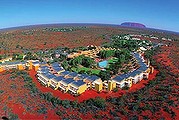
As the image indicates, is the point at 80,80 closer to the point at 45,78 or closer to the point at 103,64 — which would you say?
the point at 45,78

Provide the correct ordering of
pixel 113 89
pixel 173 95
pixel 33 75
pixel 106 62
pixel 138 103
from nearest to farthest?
pixel 138 103, pixel 173 95, pixel 113 89, pixel 33 75, pixel 106 62

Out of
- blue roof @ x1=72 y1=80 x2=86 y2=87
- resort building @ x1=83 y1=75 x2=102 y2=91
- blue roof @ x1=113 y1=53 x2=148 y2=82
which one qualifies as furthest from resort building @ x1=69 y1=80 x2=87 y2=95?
blue roof @ x1=113 y1=53 x2=148 y2=82

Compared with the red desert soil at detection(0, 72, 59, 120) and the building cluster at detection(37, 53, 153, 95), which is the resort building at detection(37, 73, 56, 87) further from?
the red desert soil at detection(0, 72, 59, 120)

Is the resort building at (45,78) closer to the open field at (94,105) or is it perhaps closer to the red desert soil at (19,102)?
the open field at (94,105)

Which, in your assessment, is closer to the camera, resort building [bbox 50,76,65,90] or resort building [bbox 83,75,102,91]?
resort building [bbox 83,75,102,91]

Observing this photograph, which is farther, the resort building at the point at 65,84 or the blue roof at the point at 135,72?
the blue roof at the point at 135,72

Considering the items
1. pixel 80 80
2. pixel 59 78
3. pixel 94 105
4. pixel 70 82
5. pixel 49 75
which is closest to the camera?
pixel 94 105

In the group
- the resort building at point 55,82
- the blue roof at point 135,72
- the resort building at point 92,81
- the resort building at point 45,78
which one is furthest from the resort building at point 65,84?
the blue roof at point 135,72

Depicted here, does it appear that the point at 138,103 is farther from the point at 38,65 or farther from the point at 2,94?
the point at 38,65

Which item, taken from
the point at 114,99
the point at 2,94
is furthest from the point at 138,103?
the point at 2,94

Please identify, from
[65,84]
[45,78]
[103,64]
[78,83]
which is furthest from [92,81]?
[103,64]

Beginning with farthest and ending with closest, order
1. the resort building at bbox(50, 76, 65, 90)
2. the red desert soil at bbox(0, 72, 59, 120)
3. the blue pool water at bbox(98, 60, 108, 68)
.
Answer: the blue pool water at bbox(98, 60, 108, 68) < the resort building at bbox(50, 76, 65, 90) < the red desert soil at bbox(0, 72, 59, 120)
